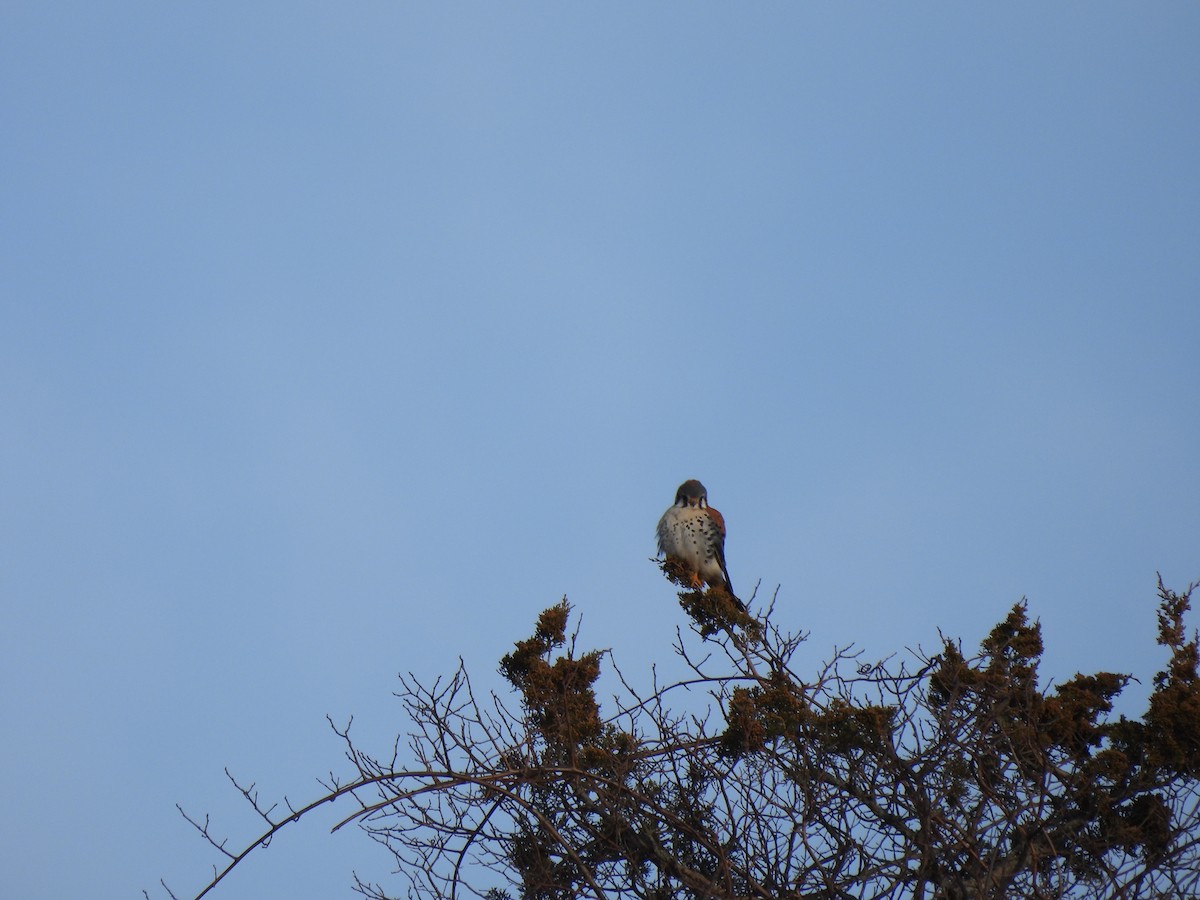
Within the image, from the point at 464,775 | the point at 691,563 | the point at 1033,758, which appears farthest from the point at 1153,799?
the point at 691,563

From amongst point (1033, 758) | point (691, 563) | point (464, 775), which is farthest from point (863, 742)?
point (691, 563)

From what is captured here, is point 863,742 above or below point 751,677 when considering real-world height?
below

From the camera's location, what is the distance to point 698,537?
1021 cm

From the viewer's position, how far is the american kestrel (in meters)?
10.2

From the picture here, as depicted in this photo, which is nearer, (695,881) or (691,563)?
(695,881)

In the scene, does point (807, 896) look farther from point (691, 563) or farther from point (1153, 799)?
point (691, 563)

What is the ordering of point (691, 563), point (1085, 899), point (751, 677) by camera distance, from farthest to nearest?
1. point (691, 563)
2. point (751, 677)
3. point (1085, 899)

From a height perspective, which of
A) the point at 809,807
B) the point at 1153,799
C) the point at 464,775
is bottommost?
the point at 1153,799

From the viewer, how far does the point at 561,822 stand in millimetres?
6512

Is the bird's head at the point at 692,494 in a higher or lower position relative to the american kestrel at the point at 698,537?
higher

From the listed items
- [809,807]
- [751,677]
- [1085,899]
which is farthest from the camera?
[751,677]

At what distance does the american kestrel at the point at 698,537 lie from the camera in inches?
401

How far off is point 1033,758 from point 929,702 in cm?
79

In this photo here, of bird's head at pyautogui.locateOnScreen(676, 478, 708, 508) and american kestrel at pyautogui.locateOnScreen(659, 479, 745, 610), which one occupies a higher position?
bird's head at pyautogui.locateOnScreen(676, 478, 708, 508)
